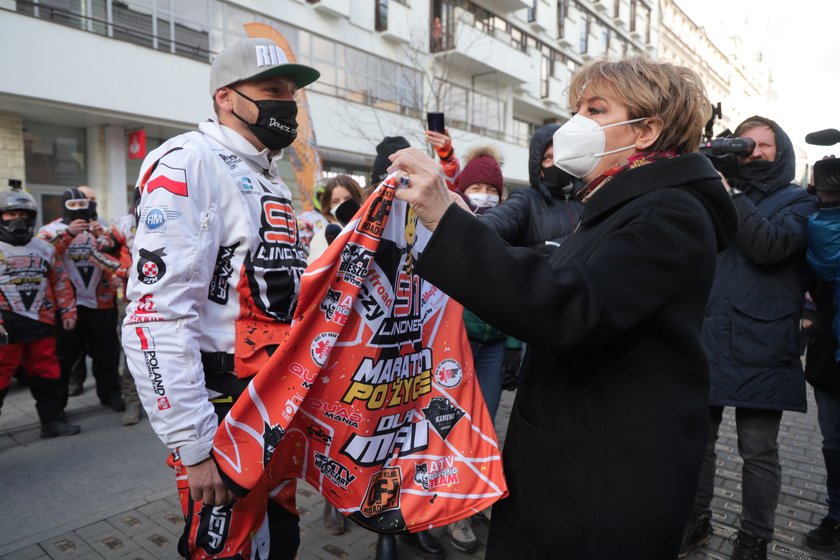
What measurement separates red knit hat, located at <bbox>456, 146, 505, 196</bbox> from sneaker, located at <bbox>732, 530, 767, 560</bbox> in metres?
2.67

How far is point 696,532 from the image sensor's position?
11.1 ft

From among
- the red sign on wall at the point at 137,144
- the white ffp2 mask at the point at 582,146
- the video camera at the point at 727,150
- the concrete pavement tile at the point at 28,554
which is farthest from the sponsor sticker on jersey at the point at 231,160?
the red sign on wall at the point at 137,144

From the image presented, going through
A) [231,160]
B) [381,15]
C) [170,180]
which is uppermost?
[381,15]

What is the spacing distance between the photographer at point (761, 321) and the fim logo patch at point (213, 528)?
261 cm

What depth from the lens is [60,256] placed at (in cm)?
577

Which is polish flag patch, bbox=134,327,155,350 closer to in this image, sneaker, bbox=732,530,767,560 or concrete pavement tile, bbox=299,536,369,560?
concrete pavement tile, bbox=299,536,369,560

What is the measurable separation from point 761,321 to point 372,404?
7.96ft

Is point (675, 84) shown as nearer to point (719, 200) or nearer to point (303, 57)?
point (719, 200)

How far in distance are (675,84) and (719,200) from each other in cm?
35

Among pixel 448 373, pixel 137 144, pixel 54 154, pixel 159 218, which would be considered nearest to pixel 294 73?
pixel 159 218

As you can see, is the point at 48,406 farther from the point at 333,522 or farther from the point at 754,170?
the point at 754,170

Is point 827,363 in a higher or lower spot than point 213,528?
higher

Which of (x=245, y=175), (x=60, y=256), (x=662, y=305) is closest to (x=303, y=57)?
(x=60, y=256)

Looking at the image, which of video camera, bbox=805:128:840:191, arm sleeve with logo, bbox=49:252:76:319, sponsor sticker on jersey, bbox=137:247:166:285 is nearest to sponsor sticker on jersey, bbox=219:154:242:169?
sponsor sticker on jersey, bbox=137:247:166:285
